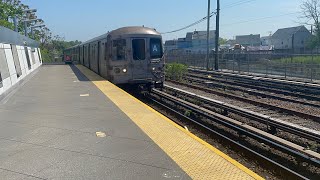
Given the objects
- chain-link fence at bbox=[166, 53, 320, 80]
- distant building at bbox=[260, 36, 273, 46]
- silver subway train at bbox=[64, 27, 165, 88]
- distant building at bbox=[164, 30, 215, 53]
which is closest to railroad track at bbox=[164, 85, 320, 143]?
silver subway train at bbox=[64, 27, 165, 88]

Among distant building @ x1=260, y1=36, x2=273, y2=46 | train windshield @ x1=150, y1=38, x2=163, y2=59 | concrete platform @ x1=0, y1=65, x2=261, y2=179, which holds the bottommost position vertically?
distant building @ x1=260, y1=36, x2=273, y2=46

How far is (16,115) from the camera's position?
8.12 meters

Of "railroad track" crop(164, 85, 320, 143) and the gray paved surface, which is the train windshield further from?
the gray paved surface

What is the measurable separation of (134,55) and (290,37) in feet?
256

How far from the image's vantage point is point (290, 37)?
278 feet

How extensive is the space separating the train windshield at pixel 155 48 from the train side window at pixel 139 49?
13.5 inches

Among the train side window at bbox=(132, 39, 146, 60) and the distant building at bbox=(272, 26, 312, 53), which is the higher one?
the train side window at bbox=(132, 39, 146, 60)

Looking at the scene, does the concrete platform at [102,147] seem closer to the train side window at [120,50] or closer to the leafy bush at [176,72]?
the train side window at [120,50]

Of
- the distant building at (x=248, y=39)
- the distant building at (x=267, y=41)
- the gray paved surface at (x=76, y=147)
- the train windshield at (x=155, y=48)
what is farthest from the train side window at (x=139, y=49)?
the distant building at (x=248, y=39)

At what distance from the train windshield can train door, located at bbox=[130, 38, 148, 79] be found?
0.99 feet

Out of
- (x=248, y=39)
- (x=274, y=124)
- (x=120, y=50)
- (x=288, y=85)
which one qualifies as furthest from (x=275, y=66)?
(x=248, y=39)

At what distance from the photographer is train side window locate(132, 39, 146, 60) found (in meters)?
15.0

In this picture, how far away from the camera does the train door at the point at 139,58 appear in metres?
15.0

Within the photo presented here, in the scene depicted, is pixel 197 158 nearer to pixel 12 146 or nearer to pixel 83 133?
pixel 83 133
